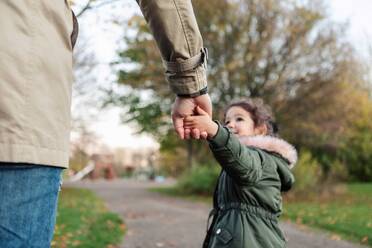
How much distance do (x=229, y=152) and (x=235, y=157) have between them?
0.26ft

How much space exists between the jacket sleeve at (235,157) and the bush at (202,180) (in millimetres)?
15898

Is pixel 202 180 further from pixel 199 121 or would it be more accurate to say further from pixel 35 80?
pixel 35 80

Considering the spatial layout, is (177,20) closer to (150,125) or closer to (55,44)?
(55,44)

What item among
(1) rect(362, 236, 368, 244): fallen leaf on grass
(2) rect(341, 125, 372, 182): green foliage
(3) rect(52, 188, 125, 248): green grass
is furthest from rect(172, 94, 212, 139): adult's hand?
(2) rect(341, 125, 372, 182): green foliage

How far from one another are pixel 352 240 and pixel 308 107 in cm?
1092

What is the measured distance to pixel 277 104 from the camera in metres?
18.6

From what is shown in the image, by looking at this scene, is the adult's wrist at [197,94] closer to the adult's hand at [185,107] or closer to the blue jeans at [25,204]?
the adult's hand at [185,107]

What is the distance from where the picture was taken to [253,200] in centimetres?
296

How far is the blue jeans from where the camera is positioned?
1.18 metres

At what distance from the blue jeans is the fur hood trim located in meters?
2.07

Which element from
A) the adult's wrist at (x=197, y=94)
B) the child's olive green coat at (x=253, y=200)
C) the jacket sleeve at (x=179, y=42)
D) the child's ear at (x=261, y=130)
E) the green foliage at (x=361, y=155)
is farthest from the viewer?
the green foliage at (x=361, y=155)

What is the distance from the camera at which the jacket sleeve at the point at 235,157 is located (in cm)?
222

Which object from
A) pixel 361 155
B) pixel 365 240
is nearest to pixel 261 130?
pixel 365 240

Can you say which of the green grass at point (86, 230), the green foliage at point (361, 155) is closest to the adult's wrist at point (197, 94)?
the green grass at point (86, 230)
